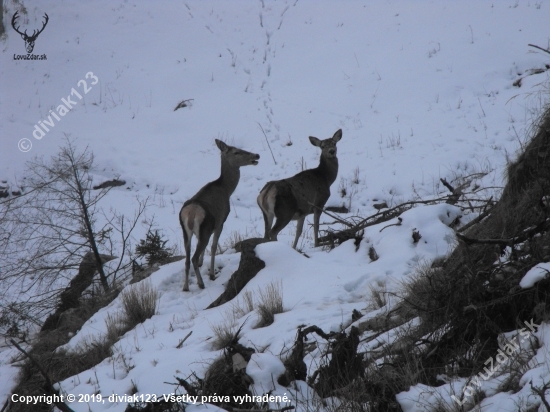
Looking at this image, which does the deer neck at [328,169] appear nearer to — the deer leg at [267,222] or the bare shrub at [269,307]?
the deer leg at [267,222]

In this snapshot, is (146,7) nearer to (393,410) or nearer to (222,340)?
(222,340)

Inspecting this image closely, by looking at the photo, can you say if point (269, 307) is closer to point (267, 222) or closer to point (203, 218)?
point (203, 218)

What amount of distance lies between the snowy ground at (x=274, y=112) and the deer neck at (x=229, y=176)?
4.66 ft

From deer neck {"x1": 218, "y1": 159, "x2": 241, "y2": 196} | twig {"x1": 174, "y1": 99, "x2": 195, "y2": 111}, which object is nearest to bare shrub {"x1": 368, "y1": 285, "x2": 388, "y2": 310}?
deer neck {"x1": 218, "y1": 159, "x2": 241, "y2": 196}

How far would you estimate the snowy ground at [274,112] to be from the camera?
659 cm

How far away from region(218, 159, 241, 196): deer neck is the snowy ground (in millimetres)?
1419

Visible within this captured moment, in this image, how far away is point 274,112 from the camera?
762 inches

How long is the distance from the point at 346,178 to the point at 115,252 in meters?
6.10

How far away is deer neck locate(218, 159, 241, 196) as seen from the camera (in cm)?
982

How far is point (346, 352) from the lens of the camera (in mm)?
4031

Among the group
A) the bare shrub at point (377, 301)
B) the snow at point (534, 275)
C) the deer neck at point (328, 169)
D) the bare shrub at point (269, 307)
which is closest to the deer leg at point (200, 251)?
the bare shrub at point (269, 307)

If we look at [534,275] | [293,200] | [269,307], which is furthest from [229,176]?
[534,275]

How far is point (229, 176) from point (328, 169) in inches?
78.1

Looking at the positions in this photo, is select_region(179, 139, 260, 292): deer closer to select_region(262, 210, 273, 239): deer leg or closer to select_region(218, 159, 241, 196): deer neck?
select_region(218, 159, 241, 196): deer neck
